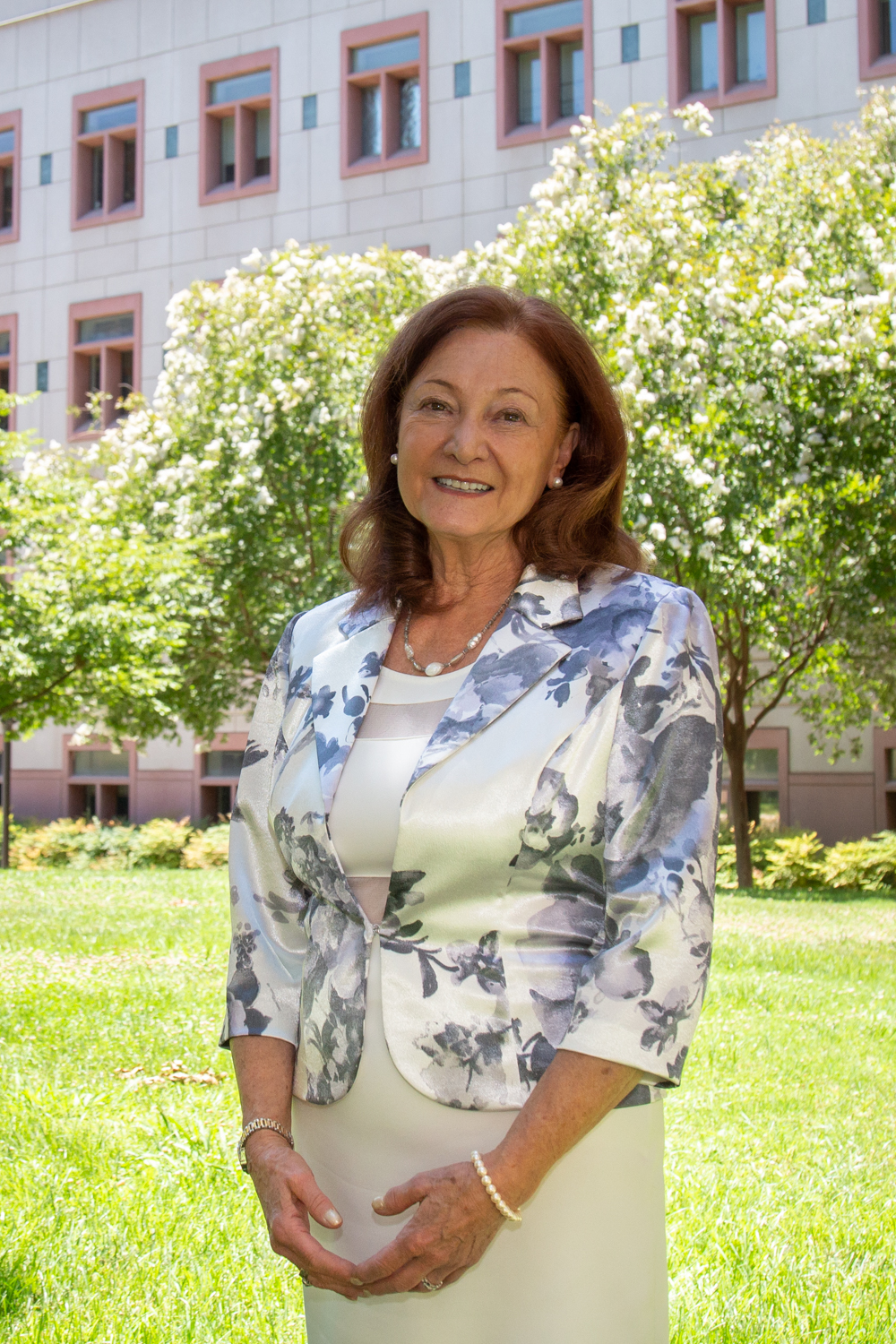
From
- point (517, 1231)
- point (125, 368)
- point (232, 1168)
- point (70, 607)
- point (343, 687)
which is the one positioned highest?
point (125, 368)

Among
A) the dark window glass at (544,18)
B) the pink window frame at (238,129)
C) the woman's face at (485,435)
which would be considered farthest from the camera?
the pink window frame at (238,129)

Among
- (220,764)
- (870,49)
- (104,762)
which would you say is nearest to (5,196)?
(104,762)

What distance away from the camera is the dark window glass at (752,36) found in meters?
23.0

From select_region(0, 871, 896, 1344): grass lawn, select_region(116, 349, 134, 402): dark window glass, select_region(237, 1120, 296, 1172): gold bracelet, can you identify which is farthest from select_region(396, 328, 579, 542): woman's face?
select_region(116, 349, 134, 402): dark window glass

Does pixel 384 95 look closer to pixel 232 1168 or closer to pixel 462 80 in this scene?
pixel 462 80

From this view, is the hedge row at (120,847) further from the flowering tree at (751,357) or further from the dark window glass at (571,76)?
the dark window glass at (571,76)

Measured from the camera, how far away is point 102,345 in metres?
28.8

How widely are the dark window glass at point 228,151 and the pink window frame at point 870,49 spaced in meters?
13.2

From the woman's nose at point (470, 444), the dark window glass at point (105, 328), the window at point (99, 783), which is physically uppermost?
the dark window glass at point (105, 328)

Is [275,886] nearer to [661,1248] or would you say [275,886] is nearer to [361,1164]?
[361,1164]

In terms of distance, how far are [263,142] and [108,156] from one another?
3852 mm

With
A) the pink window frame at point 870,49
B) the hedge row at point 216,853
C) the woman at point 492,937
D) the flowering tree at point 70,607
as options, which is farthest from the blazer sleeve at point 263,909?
the pink window frame at point 870,49

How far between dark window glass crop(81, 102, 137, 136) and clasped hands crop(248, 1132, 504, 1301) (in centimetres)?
3045

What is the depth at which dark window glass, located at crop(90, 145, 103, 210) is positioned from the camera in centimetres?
2978
